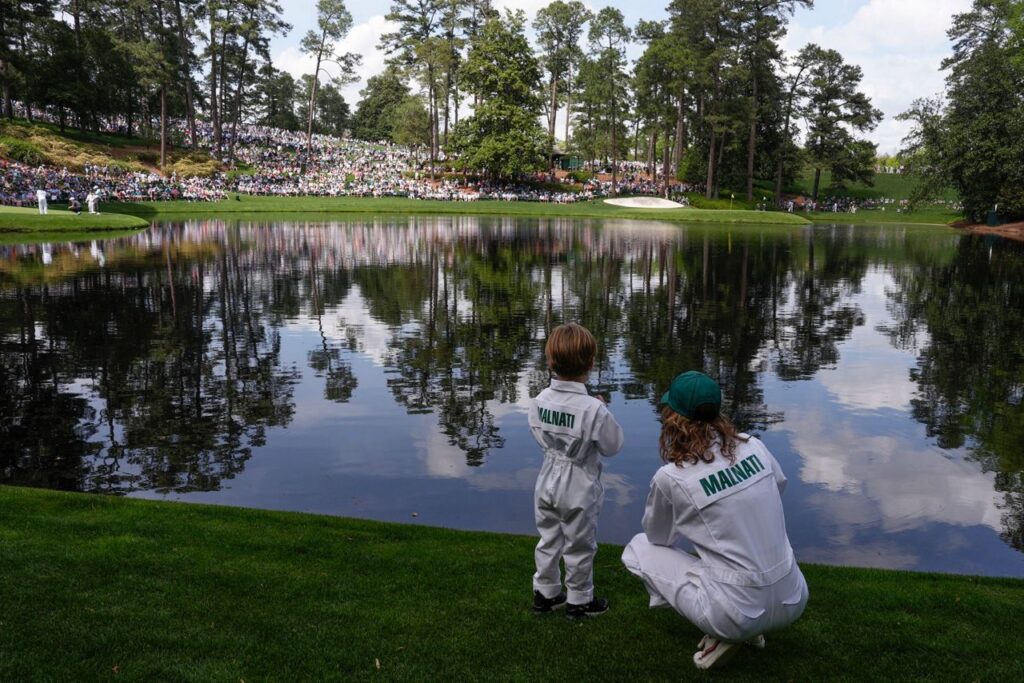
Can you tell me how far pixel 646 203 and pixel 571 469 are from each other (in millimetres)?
61190

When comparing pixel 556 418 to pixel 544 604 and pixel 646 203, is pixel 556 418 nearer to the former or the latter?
pixel 544 604

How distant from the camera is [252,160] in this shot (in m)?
69.6

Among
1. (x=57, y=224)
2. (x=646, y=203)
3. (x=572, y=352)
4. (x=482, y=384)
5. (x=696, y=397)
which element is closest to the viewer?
(x=696, y=397)

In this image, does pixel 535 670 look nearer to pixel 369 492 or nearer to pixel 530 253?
pixel 369 492

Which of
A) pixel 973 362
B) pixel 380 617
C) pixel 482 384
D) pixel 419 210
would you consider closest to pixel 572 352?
pixel 380 617

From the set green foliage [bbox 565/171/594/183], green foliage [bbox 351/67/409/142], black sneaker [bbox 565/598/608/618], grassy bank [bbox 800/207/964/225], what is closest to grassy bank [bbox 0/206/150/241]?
black sneaker [bbox 565/598/608/618]

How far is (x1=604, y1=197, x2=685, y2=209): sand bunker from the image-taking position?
62.1 metres

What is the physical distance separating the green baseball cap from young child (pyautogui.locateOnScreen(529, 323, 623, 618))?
1.98 ft

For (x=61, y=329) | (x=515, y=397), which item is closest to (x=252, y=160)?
(x=61, y=329)

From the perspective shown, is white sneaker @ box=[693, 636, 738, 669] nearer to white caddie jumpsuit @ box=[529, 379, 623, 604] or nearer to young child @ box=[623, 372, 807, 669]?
young child @ box=[623, 372, 807, 669]

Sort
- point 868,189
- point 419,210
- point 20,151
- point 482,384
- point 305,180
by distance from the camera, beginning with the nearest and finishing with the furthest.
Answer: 1. point 482,384
2. point 20,151
3. point 419,210
4. point 305,180
5. point 868,189

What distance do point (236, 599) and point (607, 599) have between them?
2.18m

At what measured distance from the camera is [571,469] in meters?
4.28

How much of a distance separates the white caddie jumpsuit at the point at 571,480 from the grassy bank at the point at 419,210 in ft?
159
